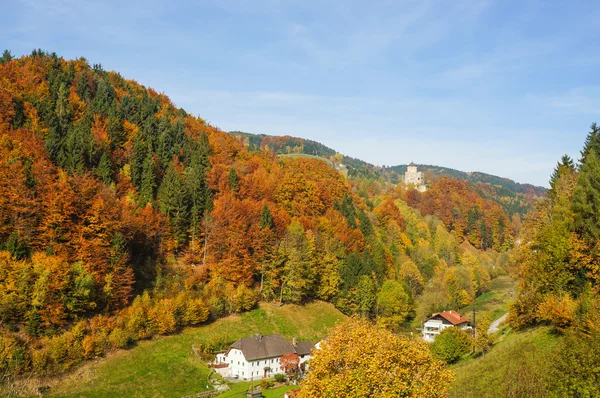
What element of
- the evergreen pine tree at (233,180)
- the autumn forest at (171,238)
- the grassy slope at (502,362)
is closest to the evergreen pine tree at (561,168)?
the autumn forest at (171,238)

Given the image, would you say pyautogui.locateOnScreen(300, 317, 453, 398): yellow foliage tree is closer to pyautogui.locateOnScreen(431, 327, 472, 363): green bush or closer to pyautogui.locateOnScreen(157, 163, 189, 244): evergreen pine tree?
pyautogui.locateOnScreen(431, 327, 472, 363): green bush

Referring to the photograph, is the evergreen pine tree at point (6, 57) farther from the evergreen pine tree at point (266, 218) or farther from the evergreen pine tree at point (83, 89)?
the evergreen pine tree at point (266, 218)

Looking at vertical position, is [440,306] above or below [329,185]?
below

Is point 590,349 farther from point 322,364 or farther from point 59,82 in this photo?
point 59,82

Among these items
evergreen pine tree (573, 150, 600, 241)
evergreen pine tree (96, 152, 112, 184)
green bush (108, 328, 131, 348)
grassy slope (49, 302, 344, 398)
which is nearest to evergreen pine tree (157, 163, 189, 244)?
evergreen pine tree (96, 152, 112, 184)

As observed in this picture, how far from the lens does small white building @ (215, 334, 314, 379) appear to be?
45875 millimetres

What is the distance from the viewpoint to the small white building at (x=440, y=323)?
66438 mm

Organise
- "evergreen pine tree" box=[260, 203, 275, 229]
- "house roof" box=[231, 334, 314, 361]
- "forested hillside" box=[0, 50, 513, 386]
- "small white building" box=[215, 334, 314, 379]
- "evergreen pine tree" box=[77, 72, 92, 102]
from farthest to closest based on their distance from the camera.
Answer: "evergreen pine tree" box=[77, 72, 92, 102] → "evergreen pine tree" box=[260, 203, 275, 229] → "house roof" box=[231, 334, 314, 361] → "small white building" box=[215, 334, 314, 379] → "forested hillside" box=[0, 50, 513, 386]

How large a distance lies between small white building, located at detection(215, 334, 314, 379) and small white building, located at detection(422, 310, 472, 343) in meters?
26.7

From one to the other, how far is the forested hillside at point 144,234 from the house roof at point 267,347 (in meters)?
6.75

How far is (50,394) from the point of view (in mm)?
33688

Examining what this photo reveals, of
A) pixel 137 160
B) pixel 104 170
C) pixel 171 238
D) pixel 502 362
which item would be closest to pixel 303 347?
pixel 171 238

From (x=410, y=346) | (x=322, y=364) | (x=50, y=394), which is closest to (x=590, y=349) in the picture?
(x=410, y=346)

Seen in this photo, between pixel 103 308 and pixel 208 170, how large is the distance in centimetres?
3266
